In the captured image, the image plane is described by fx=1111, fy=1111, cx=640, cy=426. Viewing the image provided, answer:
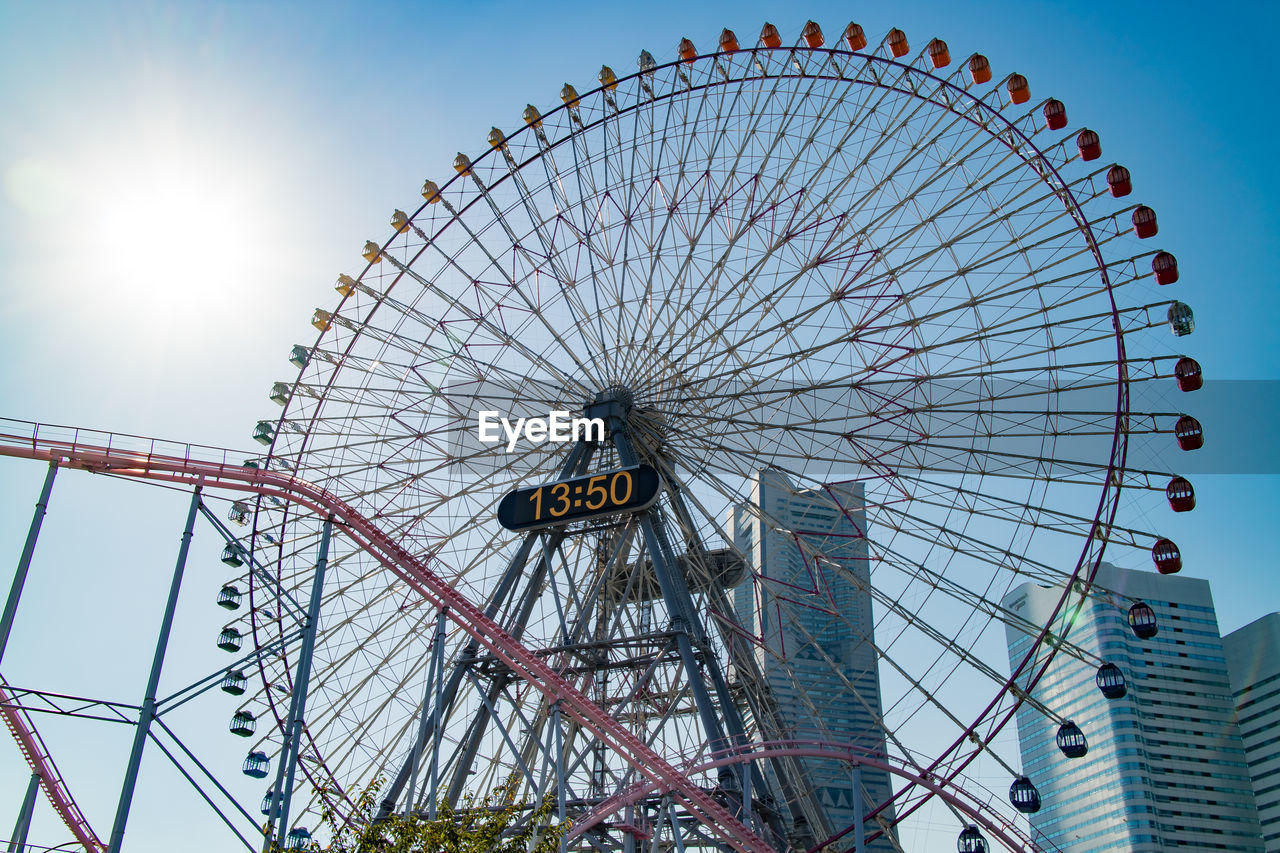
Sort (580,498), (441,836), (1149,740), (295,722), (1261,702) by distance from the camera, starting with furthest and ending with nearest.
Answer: (1261,702)
(1149,740)
(580,498)
(295,722)
(441,836)

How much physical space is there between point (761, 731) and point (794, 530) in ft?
16.0

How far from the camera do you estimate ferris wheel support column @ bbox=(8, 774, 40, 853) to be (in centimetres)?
1811

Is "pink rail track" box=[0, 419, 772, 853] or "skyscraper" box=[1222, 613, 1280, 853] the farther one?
"skyscraper" box=[1222, 613, 1280, 853]

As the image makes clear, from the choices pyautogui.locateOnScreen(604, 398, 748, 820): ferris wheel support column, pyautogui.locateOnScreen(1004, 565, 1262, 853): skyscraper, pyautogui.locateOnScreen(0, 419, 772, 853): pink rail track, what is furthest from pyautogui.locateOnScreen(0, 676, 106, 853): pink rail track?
pyautogui.locateOnScreen(1004, 565, 1262, 853): skyscraper

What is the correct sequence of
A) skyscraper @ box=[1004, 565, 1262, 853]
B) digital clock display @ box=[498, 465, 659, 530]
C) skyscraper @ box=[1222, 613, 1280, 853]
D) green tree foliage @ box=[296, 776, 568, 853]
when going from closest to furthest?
green tree foliage @ box=[296, 776, 568, 853]
digital clock display @ box=[498, 465, 659, 530]
skyscraper @ box=[1004, 565, 1262, 853]
skyscraper @ box=[1222, 613, 1280, 853]

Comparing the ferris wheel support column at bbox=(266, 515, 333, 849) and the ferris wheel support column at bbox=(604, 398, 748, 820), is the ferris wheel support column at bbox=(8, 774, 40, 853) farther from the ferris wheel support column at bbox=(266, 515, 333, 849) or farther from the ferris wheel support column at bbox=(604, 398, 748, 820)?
the ferris wheel support column at bbox=(604, 398, 748, 820)

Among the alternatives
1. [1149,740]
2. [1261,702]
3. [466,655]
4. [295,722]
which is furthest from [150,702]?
[1261,702]

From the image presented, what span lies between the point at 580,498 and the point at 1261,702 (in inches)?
4239

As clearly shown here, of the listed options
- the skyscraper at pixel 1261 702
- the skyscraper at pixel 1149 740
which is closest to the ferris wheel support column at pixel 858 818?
the skyscraper at pixel 1149 740

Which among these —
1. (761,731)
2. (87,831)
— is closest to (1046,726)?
(761,731)

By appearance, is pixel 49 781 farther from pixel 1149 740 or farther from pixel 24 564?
pixel 1149 740

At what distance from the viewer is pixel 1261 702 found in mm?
110062

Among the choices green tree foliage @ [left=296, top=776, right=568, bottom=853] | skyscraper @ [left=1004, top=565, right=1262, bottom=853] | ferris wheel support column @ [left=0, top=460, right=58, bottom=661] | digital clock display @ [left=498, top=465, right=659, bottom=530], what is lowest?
green tree foliage @ [left=296, top=776, right=568, bottom=853]

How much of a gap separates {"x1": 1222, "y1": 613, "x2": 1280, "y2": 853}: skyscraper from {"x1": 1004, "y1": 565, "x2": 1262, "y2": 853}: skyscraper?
1110mm
